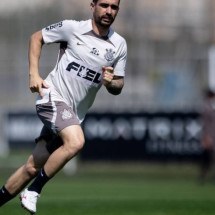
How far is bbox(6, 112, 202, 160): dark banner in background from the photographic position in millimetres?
28375

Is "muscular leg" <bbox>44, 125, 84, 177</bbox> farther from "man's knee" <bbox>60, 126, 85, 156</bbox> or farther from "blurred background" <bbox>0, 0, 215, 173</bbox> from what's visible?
"blurred background" <bbox>0, 0, 215, 173</bbox>

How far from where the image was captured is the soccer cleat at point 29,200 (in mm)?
10859

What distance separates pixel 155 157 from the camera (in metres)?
28.5

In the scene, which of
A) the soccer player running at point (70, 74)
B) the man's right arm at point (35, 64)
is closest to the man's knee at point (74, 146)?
the soccer player running at point (70, 74)

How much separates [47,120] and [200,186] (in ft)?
42.2

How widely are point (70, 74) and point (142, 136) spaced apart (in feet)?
56.7

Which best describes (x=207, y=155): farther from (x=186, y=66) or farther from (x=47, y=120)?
(x=47, y=120)

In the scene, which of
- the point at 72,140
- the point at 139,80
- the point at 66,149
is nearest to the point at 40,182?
the point at 66,149

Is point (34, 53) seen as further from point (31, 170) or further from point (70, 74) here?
point (31, 170)

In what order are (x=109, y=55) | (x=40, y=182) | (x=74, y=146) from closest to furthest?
(x=74, y=146), (x=40, y=182), (x=109, y=55)

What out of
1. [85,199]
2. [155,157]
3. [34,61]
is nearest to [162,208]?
[85,199]

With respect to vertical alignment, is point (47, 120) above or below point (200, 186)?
above

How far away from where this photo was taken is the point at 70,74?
11375mm

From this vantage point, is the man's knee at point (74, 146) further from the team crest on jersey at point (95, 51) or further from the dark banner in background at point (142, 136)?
the dark banner in background at point (142, 136)
